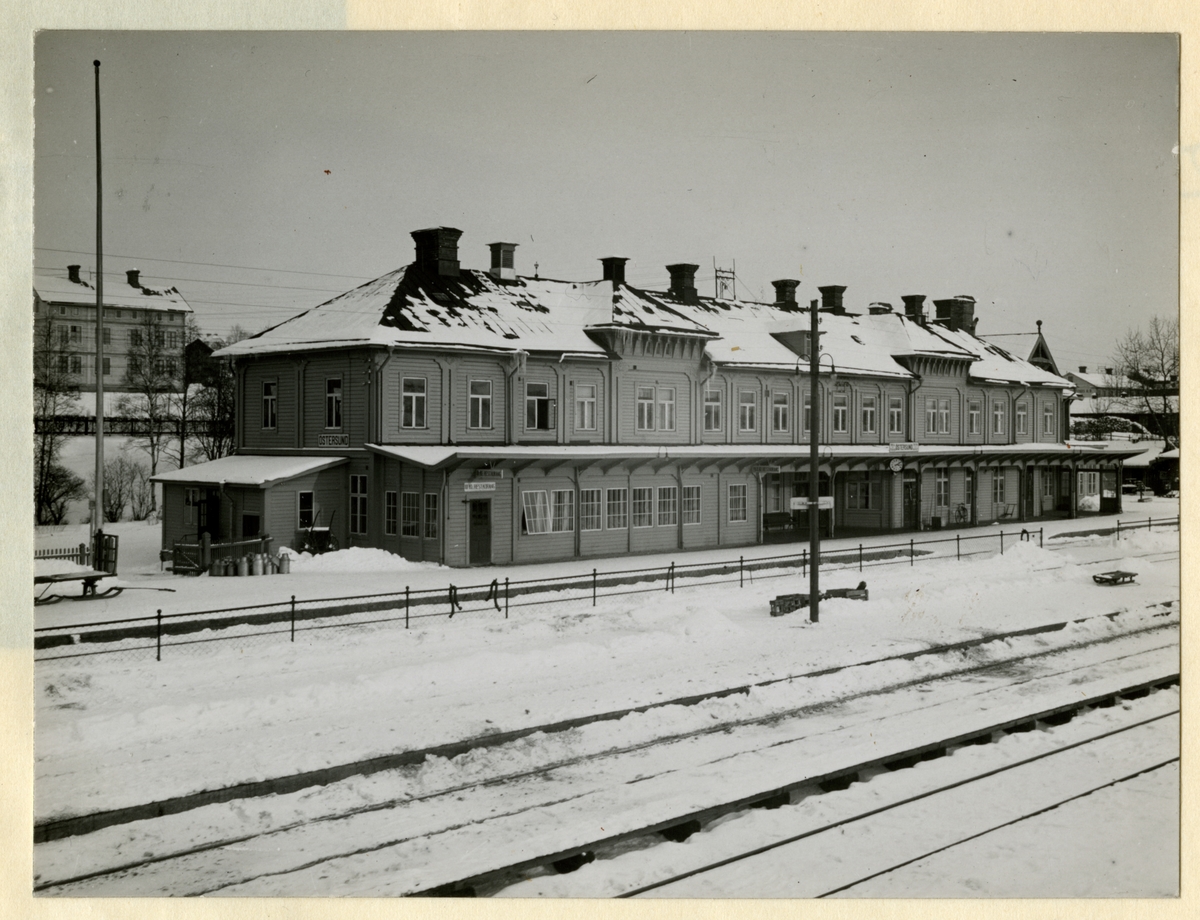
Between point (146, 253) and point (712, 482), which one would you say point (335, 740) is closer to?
point (146, 253)

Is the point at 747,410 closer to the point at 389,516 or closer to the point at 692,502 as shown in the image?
the point at 692,502

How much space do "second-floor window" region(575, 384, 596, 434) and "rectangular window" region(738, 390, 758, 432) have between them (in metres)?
2.43

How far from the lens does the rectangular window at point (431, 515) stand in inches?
518

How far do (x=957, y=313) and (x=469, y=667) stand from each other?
23.6 ft

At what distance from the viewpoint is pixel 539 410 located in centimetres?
1437

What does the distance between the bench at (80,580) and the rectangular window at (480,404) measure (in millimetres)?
5495

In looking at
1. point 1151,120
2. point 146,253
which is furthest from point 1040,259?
point 146,253

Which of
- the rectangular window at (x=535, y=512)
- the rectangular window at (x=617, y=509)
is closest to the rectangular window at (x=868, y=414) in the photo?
the rectangular window at (x=617, y=509)

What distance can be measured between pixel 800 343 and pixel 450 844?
31.3 ft

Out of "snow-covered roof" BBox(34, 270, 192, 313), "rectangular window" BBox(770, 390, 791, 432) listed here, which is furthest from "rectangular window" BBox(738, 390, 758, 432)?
"snow-covered roof" BBox(34, 270, 192, 313)

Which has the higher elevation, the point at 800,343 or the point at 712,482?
the point at 800,343

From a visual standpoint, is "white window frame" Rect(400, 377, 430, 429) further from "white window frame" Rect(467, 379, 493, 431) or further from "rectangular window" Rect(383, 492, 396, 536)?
"rectangular window" Rect(383, 492, 396, 536)

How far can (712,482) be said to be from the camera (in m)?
14.5

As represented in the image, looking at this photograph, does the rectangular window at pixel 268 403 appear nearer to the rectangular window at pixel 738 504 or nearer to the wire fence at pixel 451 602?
the wire fence at pixel 451 602
